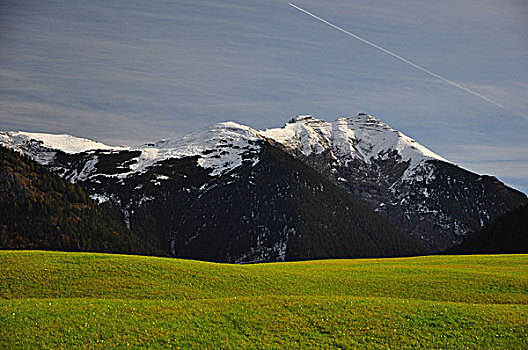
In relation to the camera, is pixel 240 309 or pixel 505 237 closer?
pixel 240 309

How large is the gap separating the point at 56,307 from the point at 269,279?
998 inches

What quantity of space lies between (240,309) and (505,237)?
172m

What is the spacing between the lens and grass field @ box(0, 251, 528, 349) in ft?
105

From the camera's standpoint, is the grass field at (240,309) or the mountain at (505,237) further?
the mountain at (505,237)

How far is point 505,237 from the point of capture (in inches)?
7141

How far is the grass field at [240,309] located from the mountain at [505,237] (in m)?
124

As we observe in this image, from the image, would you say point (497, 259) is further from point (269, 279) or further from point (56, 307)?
point (56, 307)

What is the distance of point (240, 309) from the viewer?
38.1m

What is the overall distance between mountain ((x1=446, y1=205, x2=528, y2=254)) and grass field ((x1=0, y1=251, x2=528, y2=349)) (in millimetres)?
123627

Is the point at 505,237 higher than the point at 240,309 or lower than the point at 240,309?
lower

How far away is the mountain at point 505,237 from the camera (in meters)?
169

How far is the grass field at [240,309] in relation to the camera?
31.9 metres

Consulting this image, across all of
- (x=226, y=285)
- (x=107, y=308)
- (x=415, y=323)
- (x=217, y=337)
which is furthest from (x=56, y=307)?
(x=415, y=323)

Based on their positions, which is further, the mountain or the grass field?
the mountain
